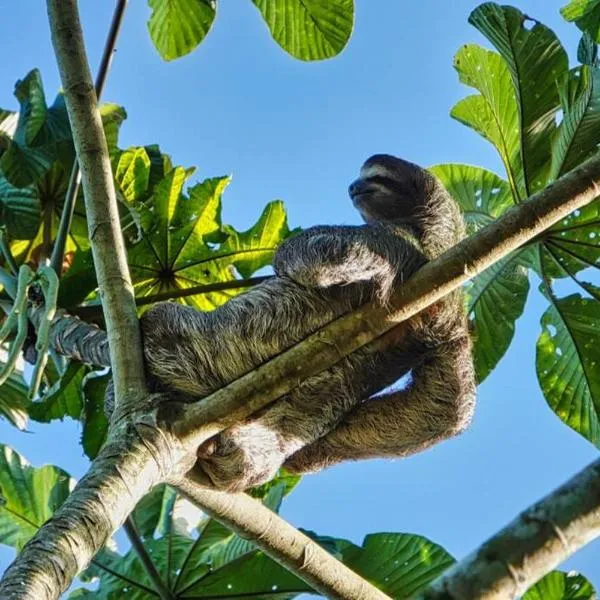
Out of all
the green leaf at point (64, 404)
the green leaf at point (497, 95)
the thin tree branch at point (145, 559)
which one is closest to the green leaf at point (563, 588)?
the thin tree branch at point (145, 559)

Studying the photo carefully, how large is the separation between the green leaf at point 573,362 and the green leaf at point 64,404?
2714mm

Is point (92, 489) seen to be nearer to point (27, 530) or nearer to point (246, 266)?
point (27, 530)

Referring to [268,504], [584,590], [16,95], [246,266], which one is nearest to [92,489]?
[268,504]

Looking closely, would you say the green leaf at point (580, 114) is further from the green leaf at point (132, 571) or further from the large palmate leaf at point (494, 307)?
the green leaf at point (132, 571)

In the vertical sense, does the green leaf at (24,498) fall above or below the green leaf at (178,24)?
below

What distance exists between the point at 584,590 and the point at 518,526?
2.60 meters

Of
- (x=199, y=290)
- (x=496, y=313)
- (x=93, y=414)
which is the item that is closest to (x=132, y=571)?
(x=93, y=414)

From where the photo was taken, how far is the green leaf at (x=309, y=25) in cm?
559

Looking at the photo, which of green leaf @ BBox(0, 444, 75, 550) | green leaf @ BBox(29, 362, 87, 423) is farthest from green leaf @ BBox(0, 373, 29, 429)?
green leaf @ BBox(0, 444, 75, 550)

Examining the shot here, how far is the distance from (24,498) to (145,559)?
3.67 feet

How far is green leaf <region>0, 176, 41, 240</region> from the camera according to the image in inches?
213

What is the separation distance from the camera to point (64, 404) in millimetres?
5469

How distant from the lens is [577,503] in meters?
1.91

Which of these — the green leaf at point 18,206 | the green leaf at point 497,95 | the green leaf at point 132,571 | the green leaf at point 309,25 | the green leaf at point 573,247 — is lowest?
the green leaf at point 132,571
